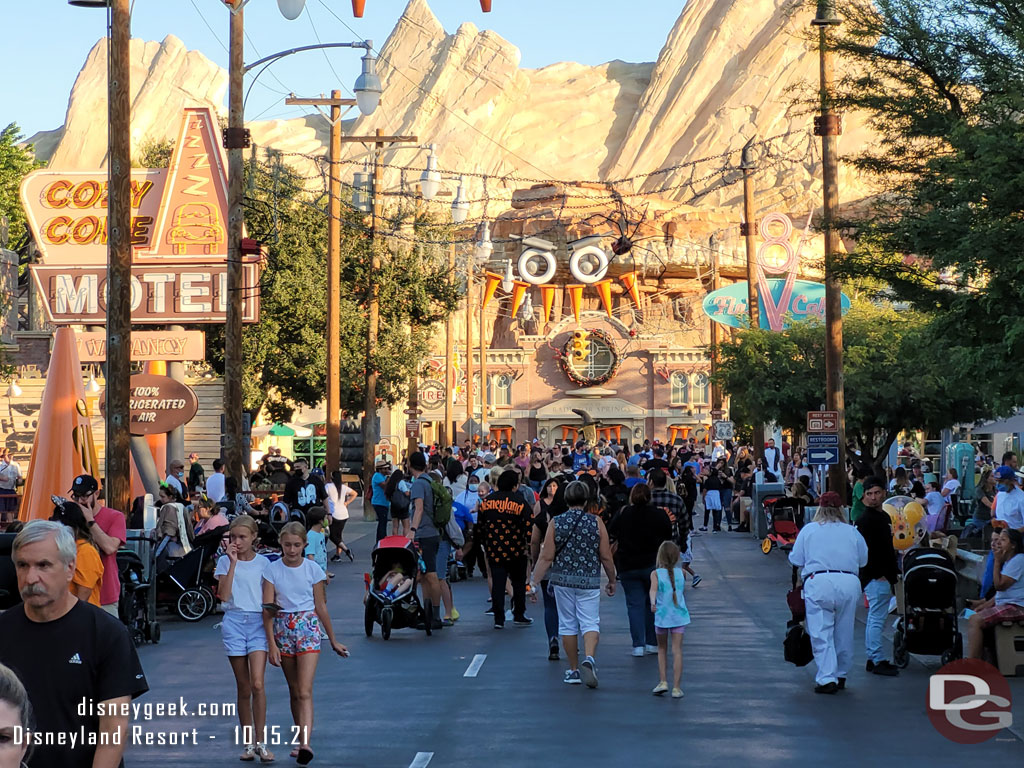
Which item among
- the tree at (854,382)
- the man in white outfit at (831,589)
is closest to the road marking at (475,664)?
the man in white outfit at (831,589)

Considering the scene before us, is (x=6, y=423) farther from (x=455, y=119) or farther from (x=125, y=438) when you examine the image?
(x=455, y=119)

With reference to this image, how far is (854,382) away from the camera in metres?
37.3

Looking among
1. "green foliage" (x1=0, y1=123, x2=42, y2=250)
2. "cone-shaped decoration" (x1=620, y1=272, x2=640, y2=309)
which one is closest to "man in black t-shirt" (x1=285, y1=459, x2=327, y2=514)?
"green foliage" (x1=0, y1=123, x2=42, y2=250)

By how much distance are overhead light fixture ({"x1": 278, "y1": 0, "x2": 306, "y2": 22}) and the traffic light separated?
6829 centimetres

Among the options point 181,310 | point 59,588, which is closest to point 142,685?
point 59,588

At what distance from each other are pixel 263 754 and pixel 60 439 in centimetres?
1058

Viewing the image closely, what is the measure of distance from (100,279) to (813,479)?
17.0 meters

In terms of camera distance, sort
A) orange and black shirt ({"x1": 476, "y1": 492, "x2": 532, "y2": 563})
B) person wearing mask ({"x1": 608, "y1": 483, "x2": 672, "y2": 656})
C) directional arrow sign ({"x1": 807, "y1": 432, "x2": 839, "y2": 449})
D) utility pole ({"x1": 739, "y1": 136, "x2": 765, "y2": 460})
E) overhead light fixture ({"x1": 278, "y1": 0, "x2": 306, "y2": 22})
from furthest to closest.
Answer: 1. utility pole ({"x1": 739, "y1": 136, "x2": 765, "y2": 460})
2. directional arrow sign ({"x1": 807, "y1": 432, "x2": 839, "y2": 449})
3. overhead light fixture ({"x1": 278, "y1": 0, "x2": 306, "y2": 22})
4. orange and black shirt ({"x1": 476, "y1": 492, "x2": 532, "y2": 563})
5. person wearing mask ({"x1": 608, "y1": 483, "x2": 672, "y2": 656})

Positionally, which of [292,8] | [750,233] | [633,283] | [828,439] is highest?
[633,283]

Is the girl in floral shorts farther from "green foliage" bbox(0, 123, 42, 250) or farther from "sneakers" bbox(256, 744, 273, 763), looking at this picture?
"green foliage" bbox(0, 123, 42, 250)

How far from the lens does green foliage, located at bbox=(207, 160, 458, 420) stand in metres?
43.1

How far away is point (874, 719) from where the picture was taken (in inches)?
433

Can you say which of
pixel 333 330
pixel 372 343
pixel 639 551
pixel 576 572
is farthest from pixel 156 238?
pixel 576 572
